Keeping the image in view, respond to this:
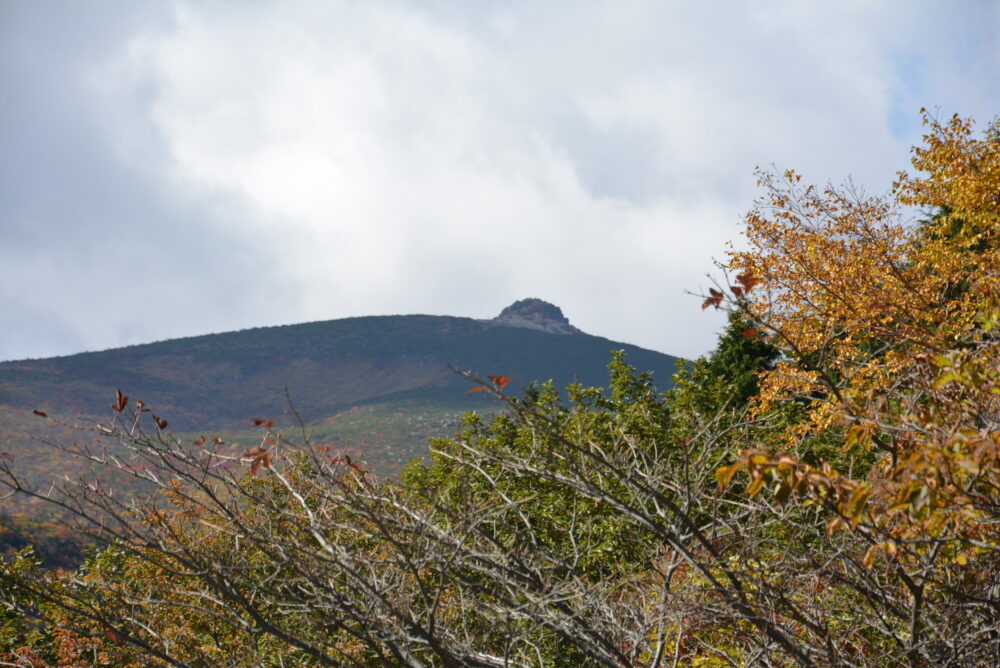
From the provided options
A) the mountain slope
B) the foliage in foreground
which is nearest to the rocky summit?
the mountain slope

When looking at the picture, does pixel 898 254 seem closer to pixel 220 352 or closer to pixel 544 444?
pixel 544 444

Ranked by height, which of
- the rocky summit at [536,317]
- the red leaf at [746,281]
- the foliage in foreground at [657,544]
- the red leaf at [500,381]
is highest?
the rocky summit at [536,317]

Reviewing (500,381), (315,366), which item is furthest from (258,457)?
(315,366)

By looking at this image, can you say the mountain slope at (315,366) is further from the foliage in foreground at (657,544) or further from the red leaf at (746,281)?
the red leaf at (746,281)

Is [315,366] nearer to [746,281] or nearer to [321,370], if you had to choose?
[321,370]

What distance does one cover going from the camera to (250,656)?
189 inches

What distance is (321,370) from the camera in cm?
14025

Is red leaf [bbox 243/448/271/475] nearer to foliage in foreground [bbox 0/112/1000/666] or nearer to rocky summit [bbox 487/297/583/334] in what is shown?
foliage in foreground [bbox 0/112/1000/666]

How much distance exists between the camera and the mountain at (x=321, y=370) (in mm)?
106750

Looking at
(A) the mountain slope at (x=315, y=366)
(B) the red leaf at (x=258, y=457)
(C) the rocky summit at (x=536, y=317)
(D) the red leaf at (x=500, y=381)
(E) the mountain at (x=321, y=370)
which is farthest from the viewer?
(C) the rocky summit at (x=536, y=317)

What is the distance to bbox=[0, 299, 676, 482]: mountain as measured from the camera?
107 meters

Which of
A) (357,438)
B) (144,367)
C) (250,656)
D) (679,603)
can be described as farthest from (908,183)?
(144,367)

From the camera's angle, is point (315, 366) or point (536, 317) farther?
point (536, 317)

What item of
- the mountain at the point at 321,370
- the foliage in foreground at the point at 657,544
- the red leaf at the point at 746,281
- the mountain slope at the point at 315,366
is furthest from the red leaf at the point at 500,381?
the mountain slope at the point at 315,366
